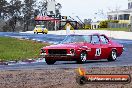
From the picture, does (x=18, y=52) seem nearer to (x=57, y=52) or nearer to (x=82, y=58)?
(x=57, y=52)

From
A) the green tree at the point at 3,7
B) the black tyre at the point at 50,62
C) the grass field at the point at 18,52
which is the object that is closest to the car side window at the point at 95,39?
the black tyre at the point at 50,62

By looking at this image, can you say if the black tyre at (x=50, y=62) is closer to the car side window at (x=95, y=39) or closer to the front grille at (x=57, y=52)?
the front grille at (x=57, y=52)

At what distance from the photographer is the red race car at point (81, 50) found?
17344 mm

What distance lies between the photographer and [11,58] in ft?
68.5

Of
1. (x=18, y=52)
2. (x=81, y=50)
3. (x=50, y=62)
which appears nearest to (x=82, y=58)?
(x=81, y=50)

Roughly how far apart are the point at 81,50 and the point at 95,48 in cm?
107

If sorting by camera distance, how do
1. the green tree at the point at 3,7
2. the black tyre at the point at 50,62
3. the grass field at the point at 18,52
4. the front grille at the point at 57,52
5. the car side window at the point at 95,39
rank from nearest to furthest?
the front grille at the point at 57,52 → the black tyre at the point at 50,62 → the car side window at the point at 95,39 → the grass field at the point at 18,52 → the green tree at the point at 3,7

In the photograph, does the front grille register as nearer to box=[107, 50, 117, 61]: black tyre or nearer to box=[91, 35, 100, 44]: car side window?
box=[91, 35, 100, 44]: car side window

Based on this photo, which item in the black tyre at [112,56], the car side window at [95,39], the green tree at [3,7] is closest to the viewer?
the car side window at [95,39]

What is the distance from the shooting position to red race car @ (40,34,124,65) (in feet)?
56.9

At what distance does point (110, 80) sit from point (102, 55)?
14.0 m

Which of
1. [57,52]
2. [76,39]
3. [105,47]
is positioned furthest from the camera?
[105,47]

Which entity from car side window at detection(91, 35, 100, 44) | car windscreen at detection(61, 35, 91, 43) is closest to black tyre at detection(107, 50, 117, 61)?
car side window at detection(91, 35, 100, 44)

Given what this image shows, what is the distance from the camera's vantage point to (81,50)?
17578 millimetres
